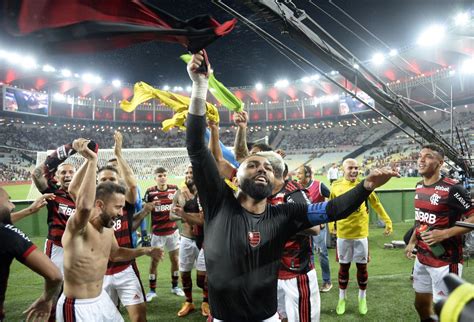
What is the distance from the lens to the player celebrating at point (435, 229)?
12.9ft

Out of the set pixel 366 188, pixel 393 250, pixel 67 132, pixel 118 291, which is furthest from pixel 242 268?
pixel 67 132

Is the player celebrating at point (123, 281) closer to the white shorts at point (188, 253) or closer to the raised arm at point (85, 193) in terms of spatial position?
the raised arm at point (85, 193)

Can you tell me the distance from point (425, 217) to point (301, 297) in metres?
1.93

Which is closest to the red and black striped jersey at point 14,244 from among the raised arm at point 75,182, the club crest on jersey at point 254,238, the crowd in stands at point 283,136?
the raised arm at point 75,182

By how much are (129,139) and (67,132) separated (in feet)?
32.1

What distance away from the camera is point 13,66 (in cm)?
3991

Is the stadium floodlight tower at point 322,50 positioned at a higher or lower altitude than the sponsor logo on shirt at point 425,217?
higher

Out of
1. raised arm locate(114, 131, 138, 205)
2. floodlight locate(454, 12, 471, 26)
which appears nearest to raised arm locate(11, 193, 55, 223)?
raised arm locate(114, 131, 138, 205)

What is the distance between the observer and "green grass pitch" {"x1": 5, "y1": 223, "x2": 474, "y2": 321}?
5125 millimetres

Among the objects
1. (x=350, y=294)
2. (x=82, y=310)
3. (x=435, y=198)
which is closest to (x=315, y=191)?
(x=350, y=294)

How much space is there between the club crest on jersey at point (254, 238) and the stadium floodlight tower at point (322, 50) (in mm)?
2508

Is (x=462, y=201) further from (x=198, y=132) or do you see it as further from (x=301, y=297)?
(x=198, y=132)

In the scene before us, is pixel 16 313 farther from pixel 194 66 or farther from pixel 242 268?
pixel 194 66

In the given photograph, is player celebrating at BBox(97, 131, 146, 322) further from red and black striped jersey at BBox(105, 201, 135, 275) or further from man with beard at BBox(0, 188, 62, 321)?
man with beard at BBox(0, 188, 62, 321)
